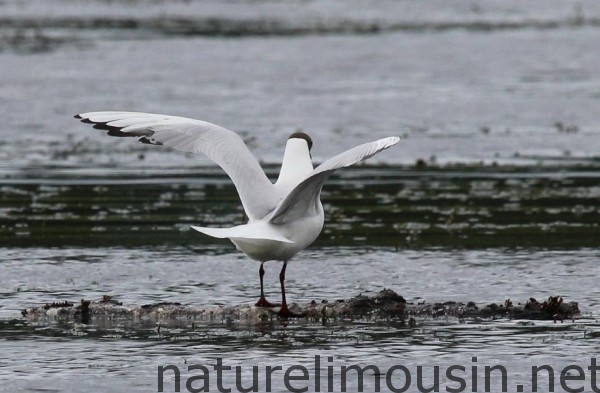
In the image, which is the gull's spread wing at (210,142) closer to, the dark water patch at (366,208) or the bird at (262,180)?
the bird at (262,180)

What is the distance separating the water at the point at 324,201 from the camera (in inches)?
391

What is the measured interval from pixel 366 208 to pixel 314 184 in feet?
21.7

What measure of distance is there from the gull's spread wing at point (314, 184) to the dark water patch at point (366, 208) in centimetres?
393

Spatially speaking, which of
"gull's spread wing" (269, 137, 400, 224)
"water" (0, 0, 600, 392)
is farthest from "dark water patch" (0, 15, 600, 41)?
"gull's spread wing" (269, 137, 400, 224)

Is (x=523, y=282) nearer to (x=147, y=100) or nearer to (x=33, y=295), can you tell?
(x=33, y=295)

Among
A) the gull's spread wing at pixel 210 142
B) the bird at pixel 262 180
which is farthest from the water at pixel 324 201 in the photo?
the gull's spread wing at pixel 210 142

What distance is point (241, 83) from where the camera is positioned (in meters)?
32.8

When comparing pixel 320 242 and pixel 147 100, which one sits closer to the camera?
pixel 320 242

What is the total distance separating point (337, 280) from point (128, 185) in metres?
6.83

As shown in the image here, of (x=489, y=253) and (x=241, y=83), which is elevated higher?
(x=241, y=83)

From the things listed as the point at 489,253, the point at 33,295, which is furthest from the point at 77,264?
the point at 489,253

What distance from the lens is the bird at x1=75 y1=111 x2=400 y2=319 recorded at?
10.8 m

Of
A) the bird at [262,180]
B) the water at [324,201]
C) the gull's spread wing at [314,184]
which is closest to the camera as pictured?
the water at [324,201]

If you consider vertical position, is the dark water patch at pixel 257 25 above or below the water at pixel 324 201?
above
